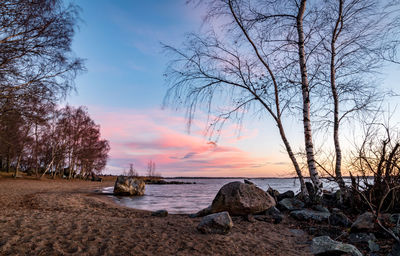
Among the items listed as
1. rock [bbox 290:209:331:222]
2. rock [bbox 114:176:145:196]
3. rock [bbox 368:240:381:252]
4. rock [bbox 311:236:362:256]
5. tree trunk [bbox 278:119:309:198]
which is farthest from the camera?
rock [bbox 114:176:145:196]

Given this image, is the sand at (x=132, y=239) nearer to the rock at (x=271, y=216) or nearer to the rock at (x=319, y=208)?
the rock at (x=271, y=216)

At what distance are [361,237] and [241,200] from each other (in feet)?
11.0

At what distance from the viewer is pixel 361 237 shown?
5.37 m

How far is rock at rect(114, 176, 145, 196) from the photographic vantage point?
20.5 m

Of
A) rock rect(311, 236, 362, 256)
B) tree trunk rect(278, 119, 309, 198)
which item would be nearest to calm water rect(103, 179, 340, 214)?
tree trunk rect(278, 119, 309, 198)

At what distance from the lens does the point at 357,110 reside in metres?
8.98

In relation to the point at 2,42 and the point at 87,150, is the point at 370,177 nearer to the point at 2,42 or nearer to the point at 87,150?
the point at 2,42

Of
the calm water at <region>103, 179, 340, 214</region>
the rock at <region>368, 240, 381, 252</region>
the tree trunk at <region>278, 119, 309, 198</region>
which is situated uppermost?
the tree trunk at <region>278, 119, 309, 198</region>

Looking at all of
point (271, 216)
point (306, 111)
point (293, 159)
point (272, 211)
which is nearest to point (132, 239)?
point (271, 216)

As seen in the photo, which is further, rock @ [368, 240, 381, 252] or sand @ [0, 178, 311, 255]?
rock @ [368, 240, 381, 252]

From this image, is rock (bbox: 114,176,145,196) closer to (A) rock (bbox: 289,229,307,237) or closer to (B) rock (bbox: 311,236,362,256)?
(A) rock (bbox: 289,229,307,237)

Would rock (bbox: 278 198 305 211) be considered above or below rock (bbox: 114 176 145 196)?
above

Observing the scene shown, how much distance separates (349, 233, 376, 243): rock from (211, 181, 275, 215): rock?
2743 millimetres

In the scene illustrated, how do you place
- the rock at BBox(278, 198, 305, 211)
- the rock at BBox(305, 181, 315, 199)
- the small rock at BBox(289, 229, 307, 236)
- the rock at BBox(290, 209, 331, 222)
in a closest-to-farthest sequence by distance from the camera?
the small rock at BBox(289, 229, 307, 236)
the rock at BBox(290, 209, 331, 222)
the rock at BBox(278, 198, 305, 211)
the rock at BBox(305, 181, 315, 199)
